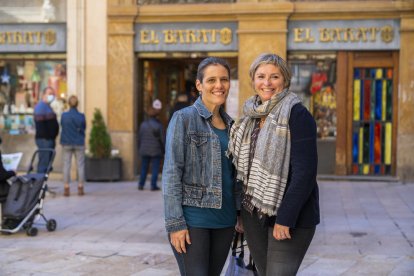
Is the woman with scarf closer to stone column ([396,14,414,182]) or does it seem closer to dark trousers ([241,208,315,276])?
dark trousers ([241,208,315,276])

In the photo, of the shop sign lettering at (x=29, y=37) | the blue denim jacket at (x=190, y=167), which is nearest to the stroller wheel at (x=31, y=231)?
the blue denim jacket at (x=190, y=167)

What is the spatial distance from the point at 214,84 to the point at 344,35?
10.9 m

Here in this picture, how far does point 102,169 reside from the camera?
14852 mm

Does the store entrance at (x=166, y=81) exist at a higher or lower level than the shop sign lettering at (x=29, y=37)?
lower

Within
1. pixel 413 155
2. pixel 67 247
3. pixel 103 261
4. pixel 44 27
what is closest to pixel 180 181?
pixel 103 261

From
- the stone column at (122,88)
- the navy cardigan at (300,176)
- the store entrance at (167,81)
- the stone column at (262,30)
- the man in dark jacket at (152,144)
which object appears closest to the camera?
the navy cardigan at (300,176)

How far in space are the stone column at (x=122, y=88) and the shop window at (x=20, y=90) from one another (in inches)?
62.8

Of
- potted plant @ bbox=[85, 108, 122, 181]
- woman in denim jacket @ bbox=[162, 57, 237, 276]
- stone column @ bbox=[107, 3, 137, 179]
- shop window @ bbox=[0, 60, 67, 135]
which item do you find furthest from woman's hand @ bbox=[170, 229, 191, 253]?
shop window @ bbox=[0, 60, 67, 135]

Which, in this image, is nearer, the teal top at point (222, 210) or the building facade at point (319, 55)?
the teal top at point (222, 210)

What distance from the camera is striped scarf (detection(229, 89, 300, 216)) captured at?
3834mm

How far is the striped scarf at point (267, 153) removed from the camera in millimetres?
3834

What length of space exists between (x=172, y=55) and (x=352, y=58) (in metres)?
3.87

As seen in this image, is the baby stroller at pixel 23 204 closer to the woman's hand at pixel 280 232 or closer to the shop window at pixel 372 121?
the woman's hand at pixel 280 232

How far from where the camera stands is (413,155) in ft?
46.3
